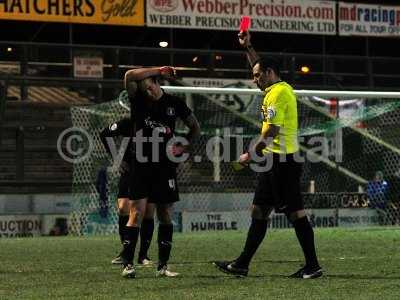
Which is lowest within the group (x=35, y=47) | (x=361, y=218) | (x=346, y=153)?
(x=361, y=218)

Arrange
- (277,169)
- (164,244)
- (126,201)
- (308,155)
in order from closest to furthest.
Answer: (277,169)
(164,244)
(126,201)
(308,155)

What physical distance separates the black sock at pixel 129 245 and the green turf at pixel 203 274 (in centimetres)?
20

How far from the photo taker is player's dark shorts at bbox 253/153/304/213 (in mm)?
7832

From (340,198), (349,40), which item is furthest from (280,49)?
(340,198)

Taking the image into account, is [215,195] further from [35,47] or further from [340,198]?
[35,47]

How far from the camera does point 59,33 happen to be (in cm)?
2530

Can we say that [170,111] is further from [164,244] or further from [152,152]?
[164,244]

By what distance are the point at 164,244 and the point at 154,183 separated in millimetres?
585

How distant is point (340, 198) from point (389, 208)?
1113 millimetres

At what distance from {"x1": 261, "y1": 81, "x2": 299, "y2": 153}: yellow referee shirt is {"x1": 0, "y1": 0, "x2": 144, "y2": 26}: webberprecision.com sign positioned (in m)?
16.0

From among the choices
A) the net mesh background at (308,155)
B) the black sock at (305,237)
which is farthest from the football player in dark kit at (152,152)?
the net mesh background at (308,155)

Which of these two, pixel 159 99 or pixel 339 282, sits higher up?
pixel 159 99

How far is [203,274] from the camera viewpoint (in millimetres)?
8172

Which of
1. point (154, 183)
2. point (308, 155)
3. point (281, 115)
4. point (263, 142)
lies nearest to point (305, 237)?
point (263, 142)
